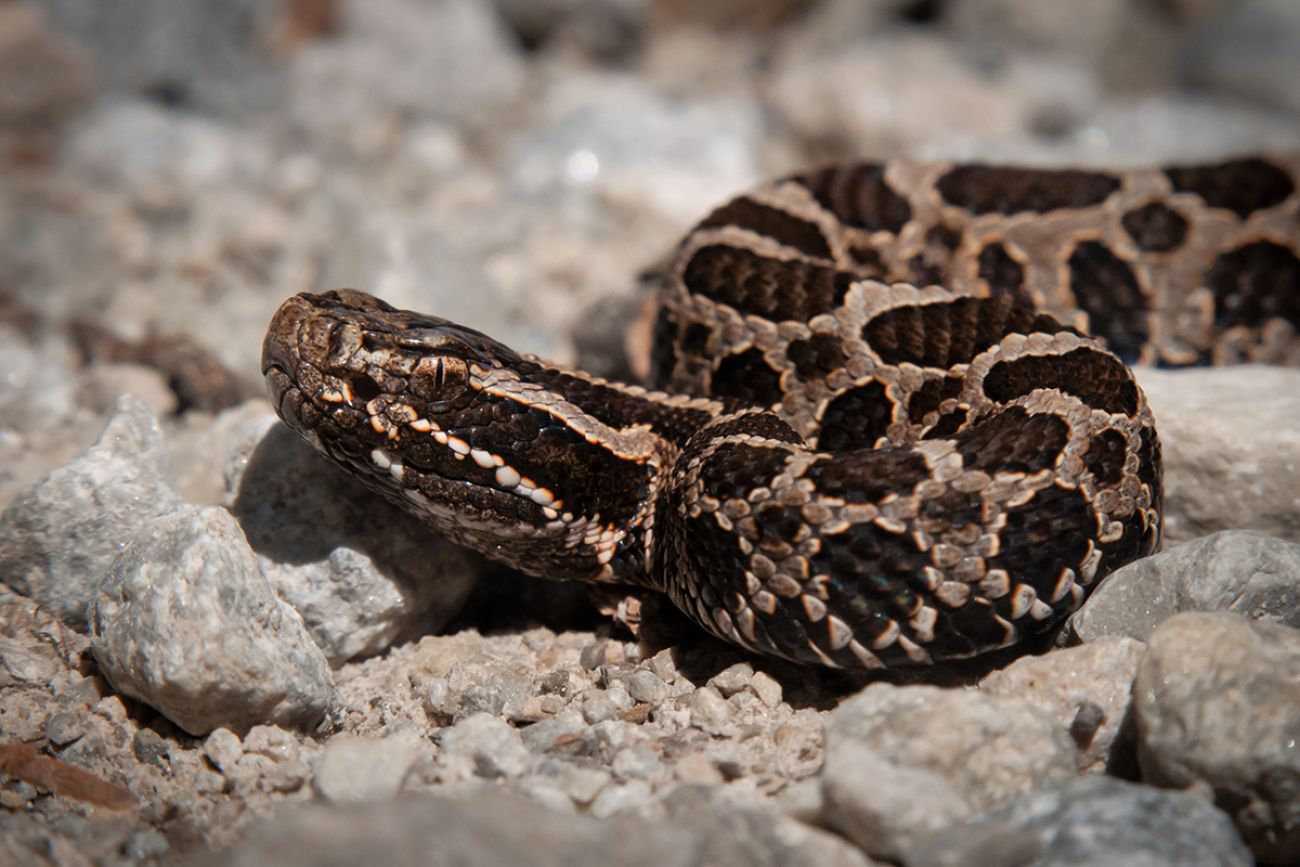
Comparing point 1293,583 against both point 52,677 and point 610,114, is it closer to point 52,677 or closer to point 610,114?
point 52,677

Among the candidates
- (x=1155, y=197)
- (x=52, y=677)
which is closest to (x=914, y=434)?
(x=1155, y=197)

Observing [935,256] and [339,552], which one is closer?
[339,552]

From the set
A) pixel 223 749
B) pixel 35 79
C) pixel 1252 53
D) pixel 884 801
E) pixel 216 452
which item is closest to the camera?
pixel 884 801

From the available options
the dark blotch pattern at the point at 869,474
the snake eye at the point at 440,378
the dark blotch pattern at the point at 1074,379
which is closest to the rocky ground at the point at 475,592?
the dark blotch pattern at the point at 1074,379

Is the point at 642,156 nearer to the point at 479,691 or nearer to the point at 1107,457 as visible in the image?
the point at 1107,457

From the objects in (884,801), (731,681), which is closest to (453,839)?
(884,801)

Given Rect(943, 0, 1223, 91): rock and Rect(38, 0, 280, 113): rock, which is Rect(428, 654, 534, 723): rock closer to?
Rect(38, 0, 280, 113): rock
